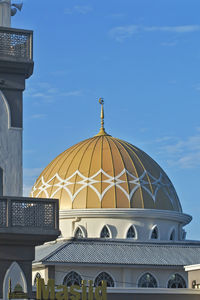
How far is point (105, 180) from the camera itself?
3778 cm

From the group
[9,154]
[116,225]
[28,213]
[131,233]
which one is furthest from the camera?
[131,233]

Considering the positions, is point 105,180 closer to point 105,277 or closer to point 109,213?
point 109,213

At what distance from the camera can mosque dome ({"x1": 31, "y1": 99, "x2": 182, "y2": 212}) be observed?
123 ft

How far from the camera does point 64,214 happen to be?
121 ft

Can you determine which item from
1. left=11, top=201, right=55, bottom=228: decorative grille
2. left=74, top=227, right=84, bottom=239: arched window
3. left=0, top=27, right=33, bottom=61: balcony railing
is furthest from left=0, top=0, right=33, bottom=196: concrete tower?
left=74, top=227, right=84, bottom=239: arched window

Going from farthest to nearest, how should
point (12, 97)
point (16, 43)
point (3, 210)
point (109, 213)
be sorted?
point (109, 213)
point (12, 97)
point (16, 43)
point (3, 210)

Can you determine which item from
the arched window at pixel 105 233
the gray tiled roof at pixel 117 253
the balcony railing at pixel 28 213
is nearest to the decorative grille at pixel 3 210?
the balcony railing at pixel 28 213

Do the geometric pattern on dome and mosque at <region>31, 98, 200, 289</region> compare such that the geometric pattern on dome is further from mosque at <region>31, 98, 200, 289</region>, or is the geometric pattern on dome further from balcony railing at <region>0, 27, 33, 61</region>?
balcony railing at <region>0, 27, 33, 61</region>

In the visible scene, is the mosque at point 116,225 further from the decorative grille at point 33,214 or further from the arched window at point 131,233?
the decorative grille at point 33,214

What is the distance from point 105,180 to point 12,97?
22538 mm

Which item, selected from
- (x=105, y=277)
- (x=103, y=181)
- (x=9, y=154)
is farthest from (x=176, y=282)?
(x=9, y=154)

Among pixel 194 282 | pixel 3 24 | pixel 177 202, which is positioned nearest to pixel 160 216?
pixel 177 202

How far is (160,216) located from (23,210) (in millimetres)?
24067

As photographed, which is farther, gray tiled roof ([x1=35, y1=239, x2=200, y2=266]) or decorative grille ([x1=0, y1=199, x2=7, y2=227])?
gray tiled roof ([x1=35, y1=239, x2=200, y2=266])
